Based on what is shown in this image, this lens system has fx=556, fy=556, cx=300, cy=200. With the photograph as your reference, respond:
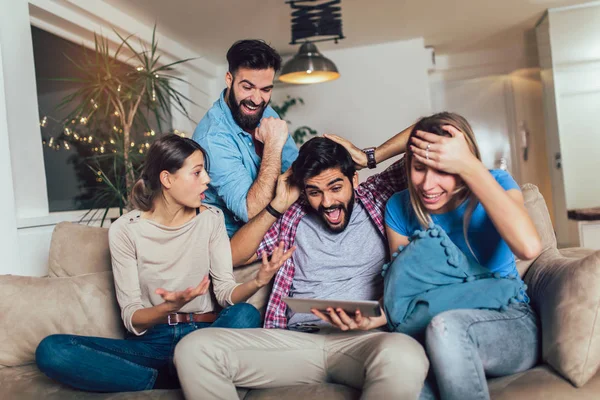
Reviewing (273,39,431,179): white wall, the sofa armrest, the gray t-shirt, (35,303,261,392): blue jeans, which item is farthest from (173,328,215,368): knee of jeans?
(273,39,431,179): white wall

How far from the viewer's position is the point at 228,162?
8.00 ft

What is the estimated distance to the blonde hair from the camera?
1704 mm

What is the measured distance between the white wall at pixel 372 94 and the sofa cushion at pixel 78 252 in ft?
15.6

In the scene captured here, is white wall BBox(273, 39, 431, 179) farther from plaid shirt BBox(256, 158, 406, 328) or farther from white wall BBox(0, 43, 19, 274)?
plaid shirt BBox(256, 158, 406, 328)

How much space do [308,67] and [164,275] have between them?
320 cm

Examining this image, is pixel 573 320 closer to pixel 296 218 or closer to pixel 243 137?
pixel 296 218

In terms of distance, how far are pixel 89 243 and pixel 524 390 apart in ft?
5.66

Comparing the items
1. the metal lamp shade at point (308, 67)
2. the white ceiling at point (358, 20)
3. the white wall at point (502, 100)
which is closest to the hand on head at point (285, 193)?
the metal lamp shade at point (308, 67)

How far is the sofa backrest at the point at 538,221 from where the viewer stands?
202cm

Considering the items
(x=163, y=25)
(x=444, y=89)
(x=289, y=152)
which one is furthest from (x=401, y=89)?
(x=289, y=152)

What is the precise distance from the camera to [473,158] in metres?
1.60

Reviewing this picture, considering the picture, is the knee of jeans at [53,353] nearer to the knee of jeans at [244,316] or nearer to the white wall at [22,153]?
the knee of jeans at [244,316]

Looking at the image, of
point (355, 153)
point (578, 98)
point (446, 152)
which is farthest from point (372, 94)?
point (446, 152)

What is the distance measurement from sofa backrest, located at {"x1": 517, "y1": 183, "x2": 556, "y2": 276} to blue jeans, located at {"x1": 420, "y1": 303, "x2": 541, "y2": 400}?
0.37 meters
